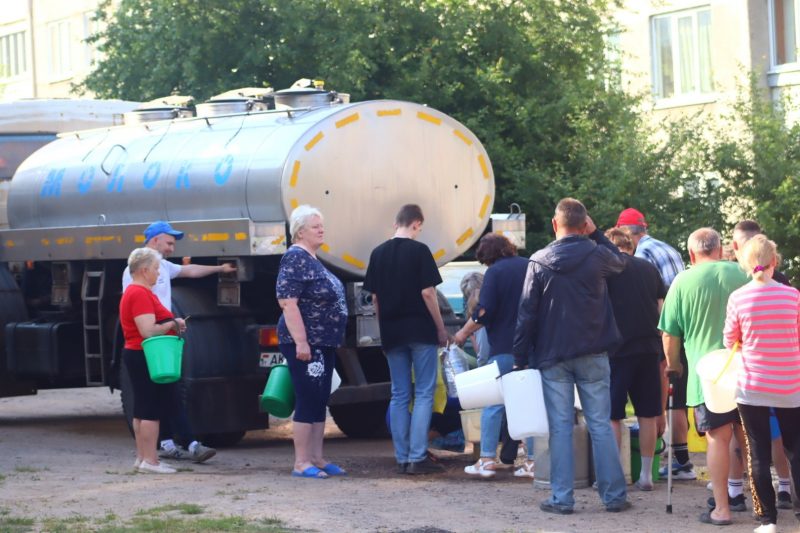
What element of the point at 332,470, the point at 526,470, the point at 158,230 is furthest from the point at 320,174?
the point at 526,470

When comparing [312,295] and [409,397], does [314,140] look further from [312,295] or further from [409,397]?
[409,397]

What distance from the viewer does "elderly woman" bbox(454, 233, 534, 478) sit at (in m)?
9.77

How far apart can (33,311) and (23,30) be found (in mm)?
30656

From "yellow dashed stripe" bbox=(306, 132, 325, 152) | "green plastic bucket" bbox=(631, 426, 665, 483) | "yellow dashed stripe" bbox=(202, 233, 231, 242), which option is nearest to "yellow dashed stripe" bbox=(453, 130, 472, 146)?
"yellow dashed stripe" bbox=(306, 132, 325, 152)

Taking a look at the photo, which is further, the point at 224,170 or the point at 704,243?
the point at 224,170

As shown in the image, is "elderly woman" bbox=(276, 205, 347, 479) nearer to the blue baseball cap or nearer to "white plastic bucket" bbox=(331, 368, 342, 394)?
"white plastic bucket" bbox=(331, 368, 342, 394)

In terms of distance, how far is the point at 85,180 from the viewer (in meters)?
12.8

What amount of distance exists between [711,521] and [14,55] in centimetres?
3819

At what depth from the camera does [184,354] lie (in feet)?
36.8

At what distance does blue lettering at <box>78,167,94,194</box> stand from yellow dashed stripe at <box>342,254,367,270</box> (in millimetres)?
2760

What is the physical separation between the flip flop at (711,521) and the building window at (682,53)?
55.0ft

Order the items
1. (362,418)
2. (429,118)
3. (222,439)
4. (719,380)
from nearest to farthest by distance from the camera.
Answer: (719,380)
(429,118)
(222,439)
(362,418)

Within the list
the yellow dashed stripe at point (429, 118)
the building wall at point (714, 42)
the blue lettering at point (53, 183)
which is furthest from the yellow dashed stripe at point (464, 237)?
the building wall at point (714, 42)

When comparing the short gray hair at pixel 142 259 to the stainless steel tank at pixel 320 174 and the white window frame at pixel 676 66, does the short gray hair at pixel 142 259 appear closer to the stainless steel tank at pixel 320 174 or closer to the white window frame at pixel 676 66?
the stainless steel tank at pixel 320 174
